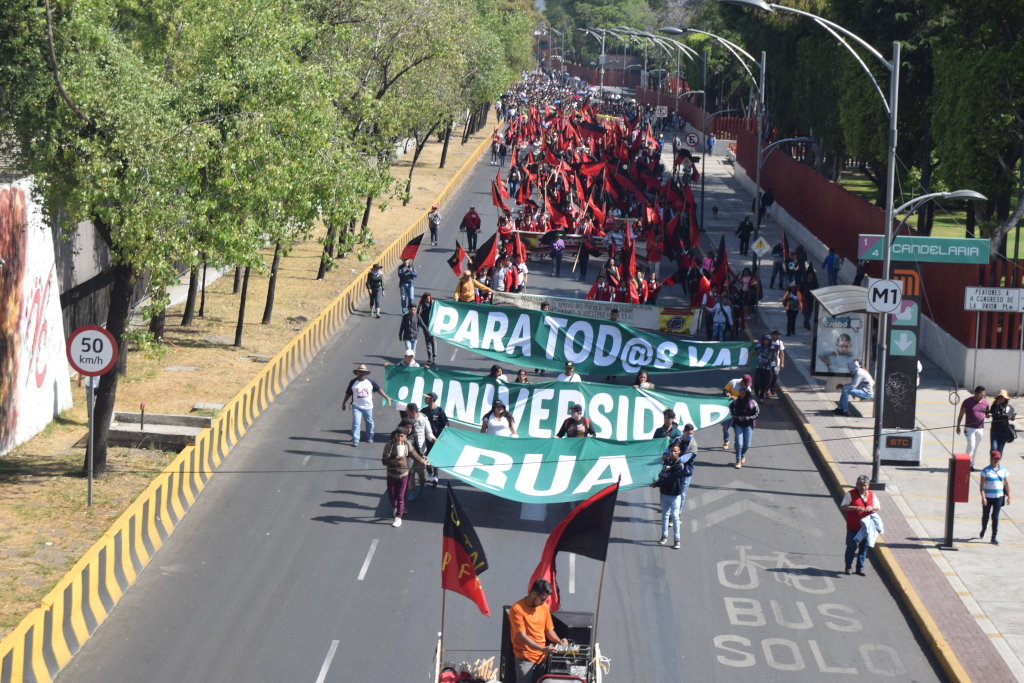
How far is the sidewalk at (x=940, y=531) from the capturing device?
46.3 ft

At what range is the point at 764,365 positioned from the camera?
79.6ft

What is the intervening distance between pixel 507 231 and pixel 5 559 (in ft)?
75.8

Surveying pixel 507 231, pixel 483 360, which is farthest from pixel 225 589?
pixel 507 231

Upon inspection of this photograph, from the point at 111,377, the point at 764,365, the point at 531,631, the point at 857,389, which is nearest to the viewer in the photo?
the point at 531,631

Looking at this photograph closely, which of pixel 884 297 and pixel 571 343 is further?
pixel 571 343

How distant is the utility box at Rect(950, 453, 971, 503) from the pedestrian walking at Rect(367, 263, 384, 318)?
59.5ft

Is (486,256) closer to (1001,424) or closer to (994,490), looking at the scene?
(1001,424)

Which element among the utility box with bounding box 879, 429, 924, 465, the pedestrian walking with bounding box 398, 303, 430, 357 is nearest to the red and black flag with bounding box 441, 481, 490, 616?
the utility box with bounding box 879, 429, 924, 465

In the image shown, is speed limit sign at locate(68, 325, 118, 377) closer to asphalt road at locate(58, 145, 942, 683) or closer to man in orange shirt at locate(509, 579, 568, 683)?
asphalt road at locate(58, 145, 942, 683)

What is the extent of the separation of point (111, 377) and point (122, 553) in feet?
14.0

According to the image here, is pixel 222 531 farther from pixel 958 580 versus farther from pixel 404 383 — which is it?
pixel 958 580

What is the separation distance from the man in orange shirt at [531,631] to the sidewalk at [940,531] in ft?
18.1

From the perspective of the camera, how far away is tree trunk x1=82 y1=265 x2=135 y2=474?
60.4 ft

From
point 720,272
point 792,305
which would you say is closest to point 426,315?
point 720,272
